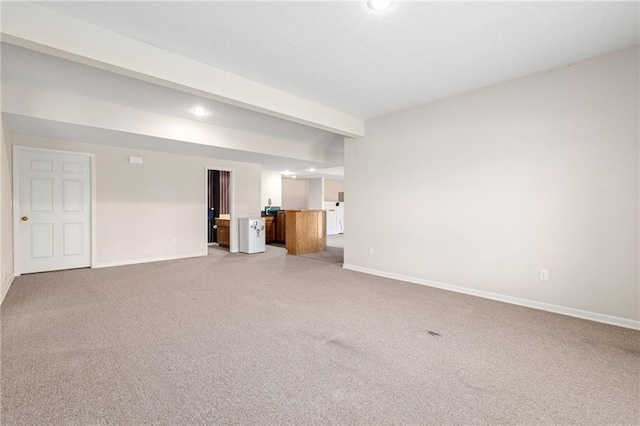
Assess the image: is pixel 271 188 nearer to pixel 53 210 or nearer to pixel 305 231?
pixel 305 231

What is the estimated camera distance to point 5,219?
3.72m

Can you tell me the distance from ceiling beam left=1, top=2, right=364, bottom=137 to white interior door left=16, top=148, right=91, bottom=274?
3388 millimetres

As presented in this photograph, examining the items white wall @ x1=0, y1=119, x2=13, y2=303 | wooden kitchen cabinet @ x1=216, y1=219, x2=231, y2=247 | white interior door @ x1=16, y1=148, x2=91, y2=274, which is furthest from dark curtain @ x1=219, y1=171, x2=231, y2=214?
white wall @ x1=0, y1=119, x2=13, y2=303

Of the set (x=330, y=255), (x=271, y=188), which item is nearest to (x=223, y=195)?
(x=271, y=188)

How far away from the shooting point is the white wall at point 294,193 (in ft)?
37.7

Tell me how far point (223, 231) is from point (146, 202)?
2.66 meters

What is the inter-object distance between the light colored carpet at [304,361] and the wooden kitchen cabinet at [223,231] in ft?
14.1

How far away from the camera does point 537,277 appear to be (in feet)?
10.7

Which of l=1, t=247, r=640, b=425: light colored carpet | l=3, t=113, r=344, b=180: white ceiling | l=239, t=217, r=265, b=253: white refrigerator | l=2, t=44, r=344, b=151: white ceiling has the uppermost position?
l=2, t=44, r=344, b=151: white ceiling

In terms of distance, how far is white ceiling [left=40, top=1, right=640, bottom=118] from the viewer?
2.19 m

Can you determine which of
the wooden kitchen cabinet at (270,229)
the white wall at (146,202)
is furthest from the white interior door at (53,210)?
the wooden kitchen cabinet at (270,229)

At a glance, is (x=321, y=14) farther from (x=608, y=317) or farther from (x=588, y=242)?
(x=608, y=317)

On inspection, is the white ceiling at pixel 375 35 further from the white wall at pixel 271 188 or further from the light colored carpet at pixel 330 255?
the white wall at pixel 271 188

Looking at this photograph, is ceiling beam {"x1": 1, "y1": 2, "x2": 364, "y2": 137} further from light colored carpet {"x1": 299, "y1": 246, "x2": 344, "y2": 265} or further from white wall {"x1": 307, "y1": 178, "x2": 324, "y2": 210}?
white wall {"x1": 307, "y1": 178, "x2": 324, "y2": 210}
